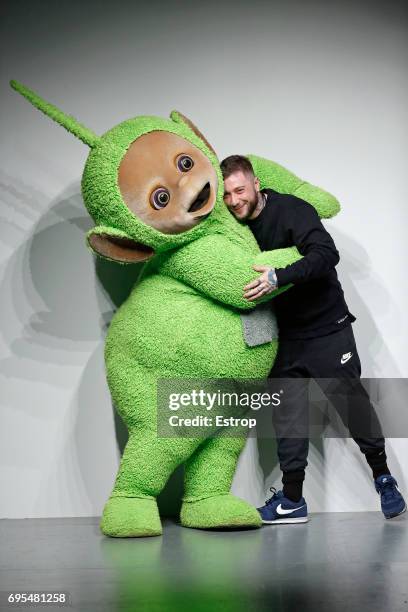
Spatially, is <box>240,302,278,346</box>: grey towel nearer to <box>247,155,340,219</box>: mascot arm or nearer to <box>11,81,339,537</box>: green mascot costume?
<box>11,81,339,537</box>: green mascot costume

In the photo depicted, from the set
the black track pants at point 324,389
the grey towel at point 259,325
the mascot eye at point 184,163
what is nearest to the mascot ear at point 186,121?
the mascot eye at point 184,163

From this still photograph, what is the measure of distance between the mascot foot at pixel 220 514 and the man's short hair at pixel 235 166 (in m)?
0.85

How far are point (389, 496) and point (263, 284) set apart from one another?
699 mm

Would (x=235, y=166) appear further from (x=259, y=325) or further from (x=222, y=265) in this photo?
(x=259, y=325)

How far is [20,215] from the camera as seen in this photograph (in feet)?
8.16

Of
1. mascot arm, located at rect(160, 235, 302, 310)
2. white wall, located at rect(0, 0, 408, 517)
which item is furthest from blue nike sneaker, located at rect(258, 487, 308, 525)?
mascot arm, located at rect(160, 235, 302, 310)

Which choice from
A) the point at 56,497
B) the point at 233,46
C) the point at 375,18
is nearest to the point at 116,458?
the point at 56,497

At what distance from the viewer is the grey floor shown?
4.97 feet

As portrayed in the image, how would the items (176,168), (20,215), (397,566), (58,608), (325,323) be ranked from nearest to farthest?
(58,608)
(397,566)
(176,168)
(325,323)
(20,215)

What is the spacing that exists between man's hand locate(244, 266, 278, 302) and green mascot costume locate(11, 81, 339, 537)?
0.08 ft

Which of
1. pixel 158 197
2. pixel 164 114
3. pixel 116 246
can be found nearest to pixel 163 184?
pixel 158 197

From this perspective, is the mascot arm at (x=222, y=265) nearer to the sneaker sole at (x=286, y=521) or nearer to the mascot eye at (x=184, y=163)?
the mascot eye at (x=184, y=163)

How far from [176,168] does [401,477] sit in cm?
113

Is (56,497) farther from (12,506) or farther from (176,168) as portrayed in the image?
(176,168)
